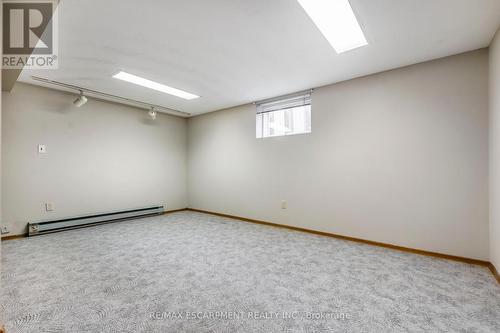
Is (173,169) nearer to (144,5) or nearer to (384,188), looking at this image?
(144,5)

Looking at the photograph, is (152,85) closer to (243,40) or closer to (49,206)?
(243,40)

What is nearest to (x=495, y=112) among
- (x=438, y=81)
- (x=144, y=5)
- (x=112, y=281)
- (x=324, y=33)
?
(x=438, y=81)

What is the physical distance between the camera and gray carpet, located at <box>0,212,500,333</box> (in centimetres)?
164

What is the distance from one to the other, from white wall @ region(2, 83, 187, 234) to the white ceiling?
0.74 m

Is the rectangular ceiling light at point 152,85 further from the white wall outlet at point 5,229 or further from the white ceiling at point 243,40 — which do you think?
the white wall outlet at point 5,229

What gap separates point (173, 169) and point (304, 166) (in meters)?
3.43

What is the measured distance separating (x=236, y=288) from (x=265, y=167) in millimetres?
2764

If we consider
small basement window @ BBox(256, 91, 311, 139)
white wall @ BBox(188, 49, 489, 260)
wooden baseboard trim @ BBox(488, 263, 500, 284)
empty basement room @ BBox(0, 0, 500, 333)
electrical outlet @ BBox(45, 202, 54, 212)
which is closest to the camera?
empty basement room @ BBox(0, 0, 500, 333)

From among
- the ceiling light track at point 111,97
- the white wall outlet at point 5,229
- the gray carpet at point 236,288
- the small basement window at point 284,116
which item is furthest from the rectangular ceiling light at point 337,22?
the white wall outlet at point 5,229

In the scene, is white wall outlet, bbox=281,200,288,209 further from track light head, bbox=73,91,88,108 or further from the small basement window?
track light head, bbox=73,91,88,108

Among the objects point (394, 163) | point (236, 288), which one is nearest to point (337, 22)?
point (394, 163)

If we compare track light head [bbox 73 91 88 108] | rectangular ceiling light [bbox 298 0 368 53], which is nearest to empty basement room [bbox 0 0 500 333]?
rectangular ceiling light [bbox 298 0 368 53]

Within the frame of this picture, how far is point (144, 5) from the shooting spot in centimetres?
196

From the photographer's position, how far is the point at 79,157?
4246 mm
